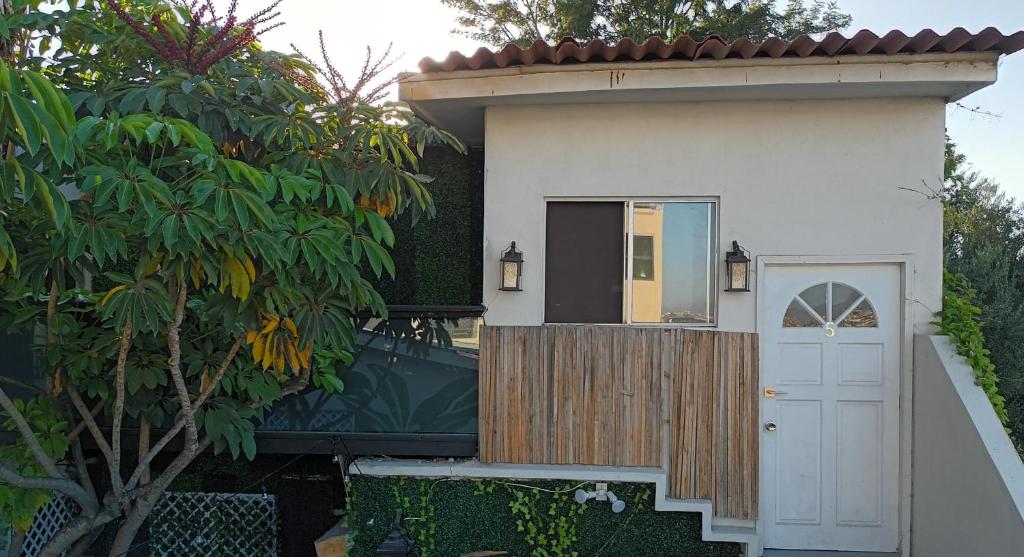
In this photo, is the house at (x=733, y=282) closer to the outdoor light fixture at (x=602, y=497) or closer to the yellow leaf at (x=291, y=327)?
the outdoor light fixture at (x=602, y=497)

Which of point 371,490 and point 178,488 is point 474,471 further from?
point 178,488

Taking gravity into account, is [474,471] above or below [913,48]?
below

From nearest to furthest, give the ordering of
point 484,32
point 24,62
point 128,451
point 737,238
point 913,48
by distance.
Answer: point 24,62
point 913,48
point 737,238
point 128,451
point 484,32

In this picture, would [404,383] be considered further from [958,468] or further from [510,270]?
[958,468]

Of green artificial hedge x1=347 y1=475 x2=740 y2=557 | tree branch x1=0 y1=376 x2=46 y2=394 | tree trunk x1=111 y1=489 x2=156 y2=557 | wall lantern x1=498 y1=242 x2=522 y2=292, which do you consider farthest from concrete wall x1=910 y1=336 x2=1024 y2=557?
tree branch x1=0 y1=376 x2=46 y2=394

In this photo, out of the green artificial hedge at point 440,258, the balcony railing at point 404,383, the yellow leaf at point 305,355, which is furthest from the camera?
the green artificial hedge at point 440,258

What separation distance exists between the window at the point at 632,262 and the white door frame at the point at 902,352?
1.37ft

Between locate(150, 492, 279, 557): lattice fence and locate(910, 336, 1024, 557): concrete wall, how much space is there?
17.2 feet

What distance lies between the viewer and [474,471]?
529cm

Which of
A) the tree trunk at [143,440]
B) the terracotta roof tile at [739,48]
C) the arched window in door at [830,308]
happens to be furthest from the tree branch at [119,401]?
the arched window in door at [830,308]

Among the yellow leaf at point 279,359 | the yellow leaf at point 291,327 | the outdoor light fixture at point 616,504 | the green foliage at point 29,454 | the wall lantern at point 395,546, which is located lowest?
the wall lantern at point 395,546

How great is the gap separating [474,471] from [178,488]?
311cm

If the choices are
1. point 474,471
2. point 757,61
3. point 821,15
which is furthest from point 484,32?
point 474,471

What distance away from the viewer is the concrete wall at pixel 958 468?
14.8ft
